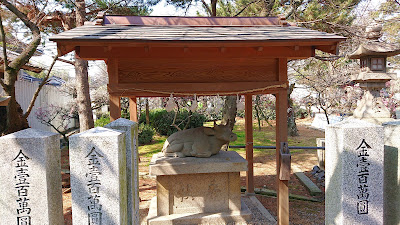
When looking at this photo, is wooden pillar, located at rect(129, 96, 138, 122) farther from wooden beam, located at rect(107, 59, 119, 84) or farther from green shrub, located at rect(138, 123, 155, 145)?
green shrub, located at rect(138, 123, 155, 145)

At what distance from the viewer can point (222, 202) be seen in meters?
5.09

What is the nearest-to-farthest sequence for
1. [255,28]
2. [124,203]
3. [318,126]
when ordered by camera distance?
[124,203] → [255,28] → [318,126]

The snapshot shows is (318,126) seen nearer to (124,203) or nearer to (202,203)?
(202,203)

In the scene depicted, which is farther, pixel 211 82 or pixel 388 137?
pixel 211 82

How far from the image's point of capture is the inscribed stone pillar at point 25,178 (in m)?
2.87

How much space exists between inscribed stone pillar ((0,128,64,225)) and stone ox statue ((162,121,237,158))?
247 centimetres

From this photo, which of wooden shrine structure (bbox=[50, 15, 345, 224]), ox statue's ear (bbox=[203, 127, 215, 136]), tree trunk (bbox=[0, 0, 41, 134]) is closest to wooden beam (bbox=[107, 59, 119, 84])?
wooden shrine structure (bbox=[50, 15, 345, 224])

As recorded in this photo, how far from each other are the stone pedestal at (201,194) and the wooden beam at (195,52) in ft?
6.33

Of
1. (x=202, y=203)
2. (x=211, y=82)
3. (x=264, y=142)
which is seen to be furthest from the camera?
(x=264, y=142)

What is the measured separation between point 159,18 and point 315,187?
18.2 ft

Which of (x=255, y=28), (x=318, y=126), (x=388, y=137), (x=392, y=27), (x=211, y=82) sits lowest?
(x=318, y=126)

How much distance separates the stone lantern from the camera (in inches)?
221

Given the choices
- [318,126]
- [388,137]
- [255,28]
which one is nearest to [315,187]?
[388,137]

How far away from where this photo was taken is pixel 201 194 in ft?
16.6
